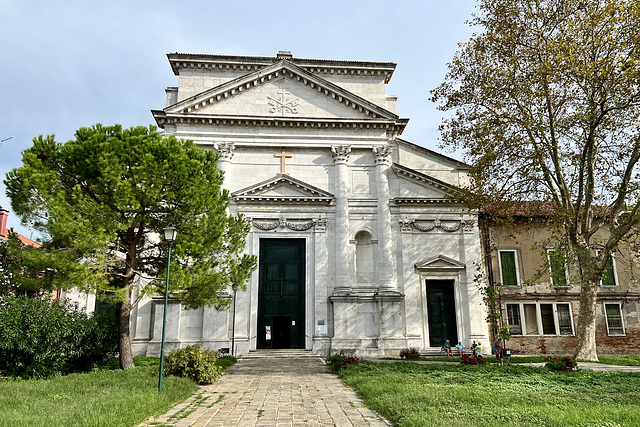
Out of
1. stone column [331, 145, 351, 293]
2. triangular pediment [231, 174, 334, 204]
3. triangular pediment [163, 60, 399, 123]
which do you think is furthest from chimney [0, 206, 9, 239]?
stone column [331, 145, 351, 293]

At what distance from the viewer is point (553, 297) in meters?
25.5

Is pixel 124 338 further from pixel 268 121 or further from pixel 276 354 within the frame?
pixel 268 121

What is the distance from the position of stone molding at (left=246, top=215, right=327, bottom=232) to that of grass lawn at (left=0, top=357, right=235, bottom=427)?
11916mm

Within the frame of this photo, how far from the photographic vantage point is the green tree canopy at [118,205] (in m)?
13.3

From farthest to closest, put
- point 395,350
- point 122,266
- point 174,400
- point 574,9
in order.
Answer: point 395,350 → point 574,9 → point 122,266 → point 174,400

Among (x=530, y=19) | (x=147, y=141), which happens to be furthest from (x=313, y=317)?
(x=530, y=19)

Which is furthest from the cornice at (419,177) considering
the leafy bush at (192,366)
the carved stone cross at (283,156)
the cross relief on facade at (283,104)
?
the leafy bush at (192,366)

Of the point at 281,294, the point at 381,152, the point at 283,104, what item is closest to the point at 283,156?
the point at 283,104

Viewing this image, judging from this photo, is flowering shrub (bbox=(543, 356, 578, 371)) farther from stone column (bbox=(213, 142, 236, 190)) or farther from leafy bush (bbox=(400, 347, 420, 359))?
stone column (bbox=(213, 142, 236, 190))

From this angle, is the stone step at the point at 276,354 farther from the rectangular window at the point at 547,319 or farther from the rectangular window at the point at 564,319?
the rectangular window at the point at 564,319

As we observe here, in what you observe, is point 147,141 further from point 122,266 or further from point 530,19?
point 530,19

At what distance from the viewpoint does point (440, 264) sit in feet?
81.9

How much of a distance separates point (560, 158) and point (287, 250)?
46.1 feet

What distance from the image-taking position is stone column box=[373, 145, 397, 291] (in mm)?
24234
